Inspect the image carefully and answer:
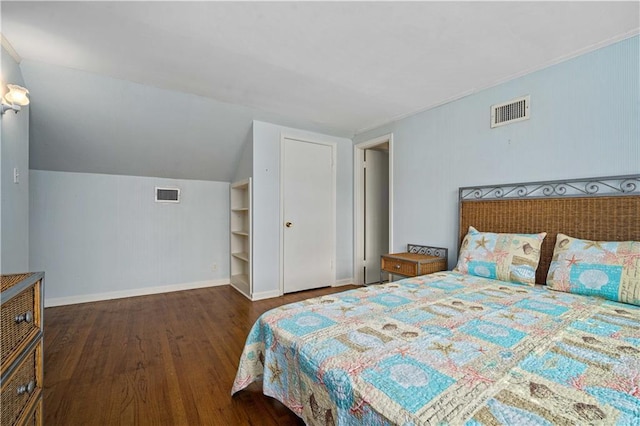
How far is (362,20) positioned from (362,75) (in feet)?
2.36

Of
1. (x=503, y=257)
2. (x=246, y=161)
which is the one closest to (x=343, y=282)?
(x=246, y=161)

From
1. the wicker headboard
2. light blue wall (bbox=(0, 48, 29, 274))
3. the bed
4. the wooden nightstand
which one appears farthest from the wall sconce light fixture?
the wicker headboard

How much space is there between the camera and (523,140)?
2.40m

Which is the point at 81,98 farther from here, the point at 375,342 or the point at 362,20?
the point at 375,342

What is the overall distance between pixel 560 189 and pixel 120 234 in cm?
472

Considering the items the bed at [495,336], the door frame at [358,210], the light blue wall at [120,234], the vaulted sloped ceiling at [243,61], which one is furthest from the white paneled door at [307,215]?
the bed at [495,336]

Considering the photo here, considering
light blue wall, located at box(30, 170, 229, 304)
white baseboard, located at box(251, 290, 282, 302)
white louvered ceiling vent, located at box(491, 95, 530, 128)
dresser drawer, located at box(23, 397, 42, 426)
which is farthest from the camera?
white baseboard, located at box(251, 290, 282, 302)

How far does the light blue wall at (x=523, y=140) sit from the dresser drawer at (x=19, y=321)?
305 centimetres

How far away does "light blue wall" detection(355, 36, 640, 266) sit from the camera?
76.7 inches

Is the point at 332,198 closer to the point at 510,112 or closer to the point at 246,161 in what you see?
the point at 246,161

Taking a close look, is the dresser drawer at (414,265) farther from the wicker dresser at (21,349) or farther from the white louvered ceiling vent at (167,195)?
the white louvered ceiling vent at (167,195)

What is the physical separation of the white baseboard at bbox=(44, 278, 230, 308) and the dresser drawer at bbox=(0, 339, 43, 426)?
2934 millimetres

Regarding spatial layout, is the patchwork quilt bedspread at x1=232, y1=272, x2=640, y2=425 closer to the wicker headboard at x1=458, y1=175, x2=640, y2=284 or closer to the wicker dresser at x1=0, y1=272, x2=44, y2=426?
the wicker headboard at x1=458, y1=175, x2=640, y2=284

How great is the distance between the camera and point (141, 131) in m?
3.21
